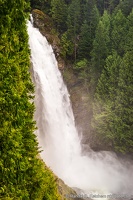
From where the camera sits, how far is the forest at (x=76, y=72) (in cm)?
582

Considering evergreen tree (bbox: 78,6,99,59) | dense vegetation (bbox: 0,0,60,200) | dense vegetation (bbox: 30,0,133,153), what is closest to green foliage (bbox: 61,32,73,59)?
dense vegetation (bbox: 30,0,133,153)

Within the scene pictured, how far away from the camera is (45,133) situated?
85.3 ft

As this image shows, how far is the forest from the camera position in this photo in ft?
19.1

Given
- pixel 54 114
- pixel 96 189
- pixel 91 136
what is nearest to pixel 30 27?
pixel 54 114

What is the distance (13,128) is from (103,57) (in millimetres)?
26388

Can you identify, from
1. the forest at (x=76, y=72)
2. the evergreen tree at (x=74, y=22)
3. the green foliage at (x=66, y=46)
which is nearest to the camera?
the forest at (x=76, y=72)

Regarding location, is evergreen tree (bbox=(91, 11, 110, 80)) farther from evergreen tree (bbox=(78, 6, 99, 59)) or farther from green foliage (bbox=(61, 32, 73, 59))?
green foliage (bbox=(61, 32, 73, 59))

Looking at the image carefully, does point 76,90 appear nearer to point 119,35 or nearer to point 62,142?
point 62,142

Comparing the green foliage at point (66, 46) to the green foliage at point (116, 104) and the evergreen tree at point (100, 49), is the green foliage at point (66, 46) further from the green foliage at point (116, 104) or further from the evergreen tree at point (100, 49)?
the green foliage at point (116, 104)

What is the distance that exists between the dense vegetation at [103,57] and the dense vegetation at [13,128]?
2036 centimetres

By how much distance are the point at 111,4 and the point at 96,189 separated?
1335 inches

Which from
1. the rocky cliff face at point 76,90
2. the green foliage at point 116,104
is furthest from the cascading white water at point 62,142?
the green foliage at point 116,104

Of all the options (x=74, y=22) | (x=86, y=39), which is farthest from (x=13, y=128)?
(x=74, y=22)

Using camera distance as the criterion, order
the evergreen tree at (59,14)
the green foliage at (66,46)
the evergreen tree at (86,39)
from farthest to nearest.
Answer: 1. the evergreen tree at (59,14)
2. the evergreen tree at (86,39)
3. the green foliage at (66,46)
